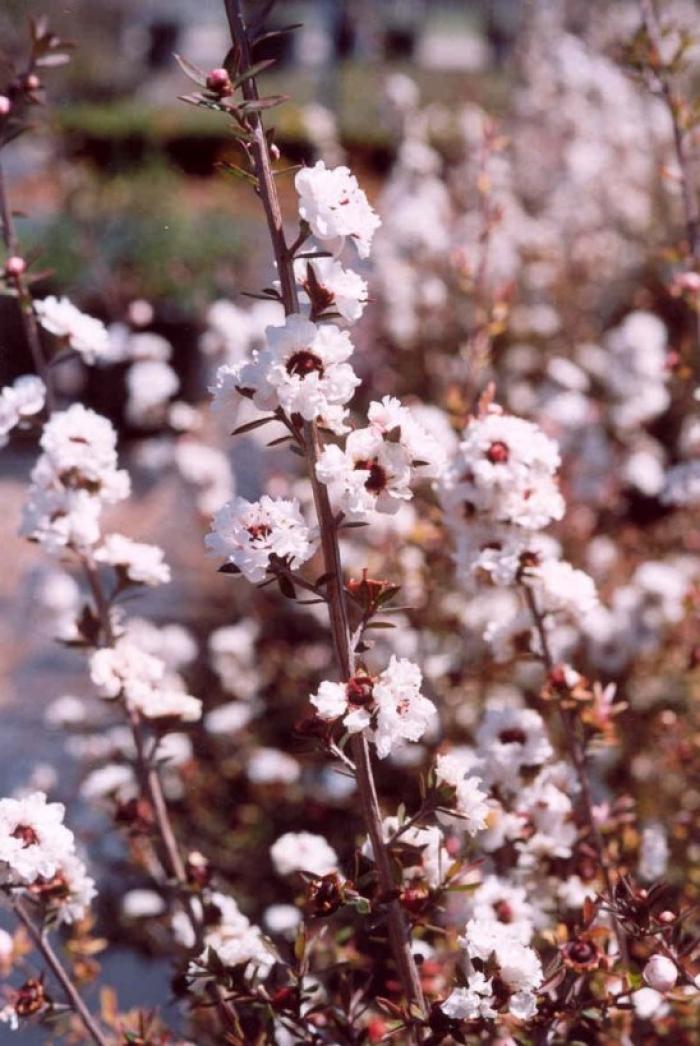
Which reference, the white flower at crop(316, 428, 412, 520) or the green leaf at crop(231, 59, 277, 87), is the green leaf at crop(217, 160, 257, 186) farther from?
the white flower at crop(316, 428, 412, 520)

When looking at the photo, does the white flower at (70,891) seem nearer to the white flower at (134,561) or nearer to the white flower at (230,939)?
the white flower at (230,939)

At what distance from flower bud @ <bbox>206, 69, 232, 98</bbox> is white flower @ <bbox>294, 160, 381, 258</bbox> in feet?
0.42

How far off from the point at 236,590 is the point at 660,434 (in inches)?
86.7

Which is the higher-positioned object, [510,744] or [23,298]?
[23,298]

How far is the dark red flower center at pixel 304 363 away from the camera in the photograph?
4.33 feet

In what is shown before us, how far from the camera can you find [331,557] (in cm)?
140

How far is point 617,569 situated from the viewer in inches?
154

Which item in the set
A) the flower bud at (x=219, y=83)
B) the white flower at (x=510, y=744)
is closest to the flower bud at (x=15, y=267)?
the flower bud at (x=219, y=83)

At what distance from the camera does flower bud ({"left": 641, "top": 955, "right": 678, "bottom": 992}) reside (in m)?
1.37

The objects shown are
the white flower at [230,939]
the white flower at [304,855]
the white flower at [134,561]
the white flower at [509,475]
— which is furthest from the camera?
the white flower at [304,855]

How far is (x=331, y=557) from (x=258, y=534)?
0.32 feet

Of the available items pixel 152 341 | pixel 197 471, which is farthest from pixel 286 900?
pixel 152 341

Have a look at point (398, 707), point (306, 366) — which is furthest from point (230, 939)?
point (306, 366)

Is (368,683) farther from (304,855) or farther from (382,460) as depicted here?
(304,855)
